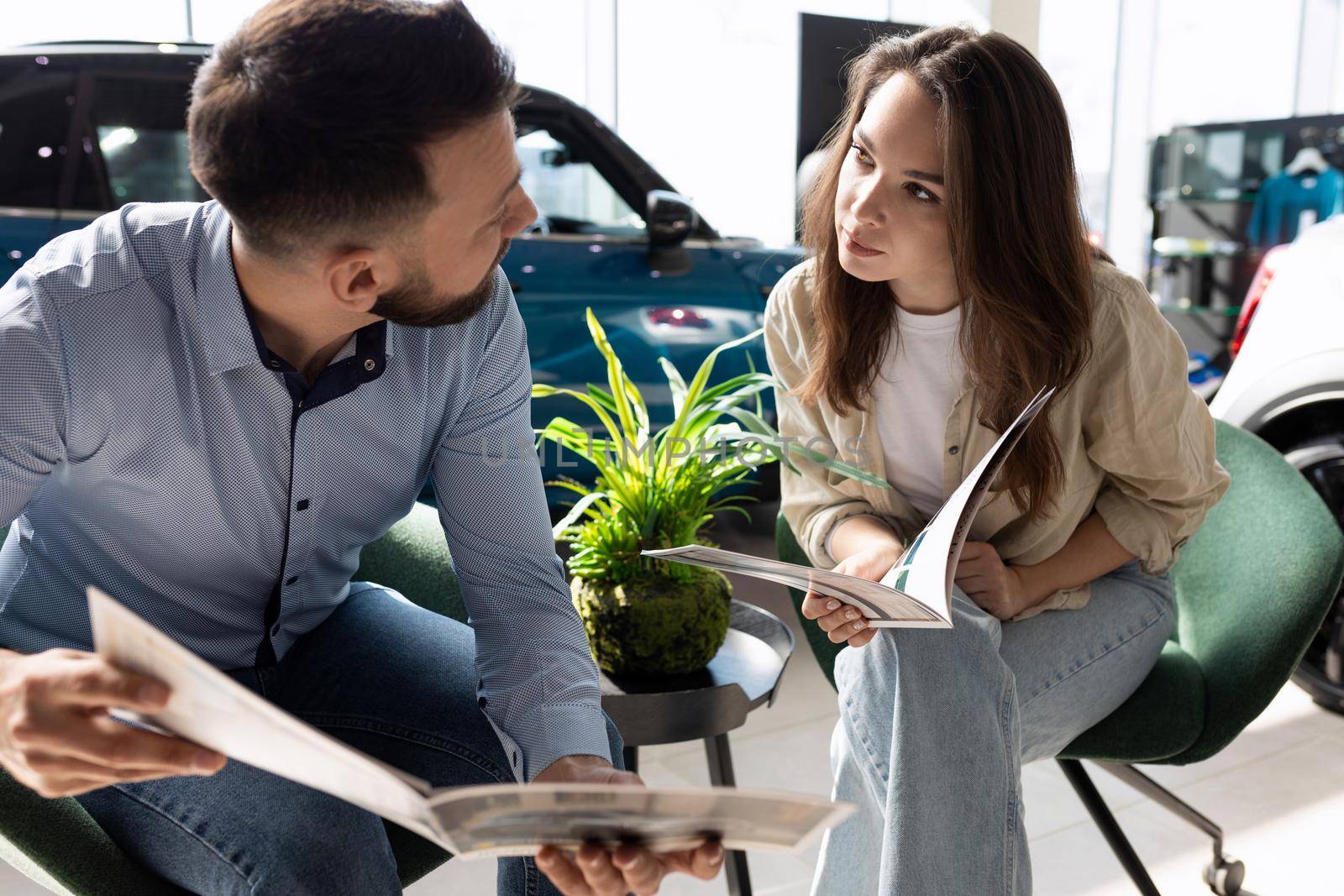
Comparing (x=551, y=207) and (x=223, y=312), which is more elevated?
(x=223, y=312)

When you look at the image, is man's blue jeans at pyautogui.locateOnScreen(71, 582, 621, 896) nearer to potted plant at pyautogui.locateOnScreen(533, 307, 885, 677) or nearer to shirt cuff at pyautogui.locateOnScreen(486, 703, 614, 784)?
shirt cuff at pyautogui.locateOnScreen(486, 703, 614, 784)

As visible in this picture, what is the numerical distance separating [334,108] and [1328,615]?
253 centimetres

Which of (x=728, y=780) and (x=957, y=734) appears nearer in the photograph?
(x=957, y=734)

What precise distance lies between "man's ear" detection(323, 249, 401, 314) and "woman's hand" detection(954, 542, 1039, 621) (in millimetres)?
822

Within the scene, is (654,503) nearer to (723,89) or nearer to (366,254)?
(366,254)

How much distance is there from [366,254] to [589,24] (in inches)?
212

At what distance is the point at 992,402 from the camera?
1544 millimetres

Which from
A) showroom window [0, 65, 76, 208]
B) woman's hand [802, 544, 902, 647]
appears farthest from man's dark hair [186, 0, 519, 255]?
showroom window [0, 65, 76, 208]

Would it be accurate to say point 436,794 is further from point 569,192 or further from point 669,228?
point 569,192

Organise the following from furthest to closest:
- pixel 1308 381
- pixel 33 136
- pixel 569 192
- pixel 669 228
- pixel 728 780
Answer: pixel 569 192, pixel 669 228, pixel 33 136, pixel 1308 381, pixel 728 780

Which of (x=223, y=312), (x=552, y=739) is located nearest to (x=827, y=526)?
(x=552, y=739)

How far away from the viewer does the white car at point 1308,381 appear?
8.58 feet

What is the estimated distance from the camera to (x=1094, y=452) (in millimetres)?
1575

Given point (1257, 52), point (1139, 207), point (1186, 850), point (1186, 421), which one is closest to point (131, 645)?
point (1186, 421)
